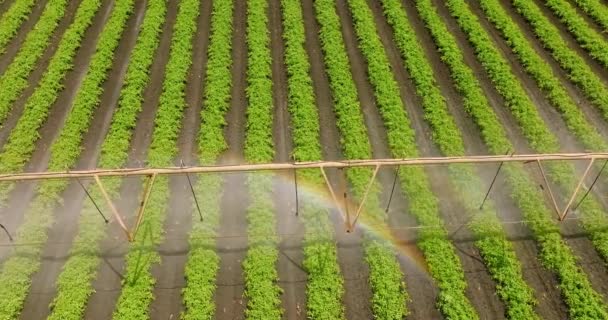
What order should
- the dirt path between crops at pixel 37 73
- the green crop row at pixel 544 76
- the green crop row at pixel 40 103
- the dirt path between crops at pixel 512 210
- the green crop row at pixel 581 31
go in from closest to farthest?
the dirt path between crops at pixel 512 210, the green crop row at pixel 40 103, the green crop row at pixel 544 76, the dirt path between crops at pixel 37 73, the green crop row at pixel 581 31

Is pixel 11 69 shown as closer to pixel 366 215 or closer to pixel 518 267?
pixel 366 215

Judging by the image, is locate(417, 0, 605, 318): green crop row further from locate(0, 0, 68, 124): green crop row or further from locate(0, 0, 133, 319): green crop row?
locate(0, 0, 68, 124): green crop row

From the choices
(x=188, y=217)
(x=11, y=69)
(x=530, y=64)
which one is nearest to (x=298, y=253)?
(x=188, y=217)

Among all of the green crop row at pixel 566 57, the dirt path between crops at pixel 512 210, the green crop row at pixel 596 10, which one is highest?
the green crop row at pixel 596 10

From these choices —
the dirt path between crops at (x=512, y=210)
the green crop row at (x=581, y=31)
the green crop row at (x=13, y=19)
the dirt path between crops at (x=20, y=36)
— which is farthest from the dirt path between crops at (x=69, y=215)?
the green crop row at (x=581, y=31)

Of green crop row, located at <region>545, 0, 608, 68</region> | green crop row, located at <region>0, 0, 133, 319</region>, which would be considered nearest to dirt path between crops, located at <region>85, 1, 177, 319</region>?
green crop row, located at <region>0, 0, 133, 319</region>

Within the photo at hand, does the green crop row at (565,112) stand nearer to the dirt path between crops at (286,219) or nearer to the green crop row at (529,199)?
the green crop row at (529,199)

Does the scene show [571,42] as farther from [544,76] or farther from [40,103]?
[40,103]

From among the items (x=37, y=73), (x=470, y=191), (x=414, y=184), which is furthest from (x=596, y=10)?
(x=37, y=73)
